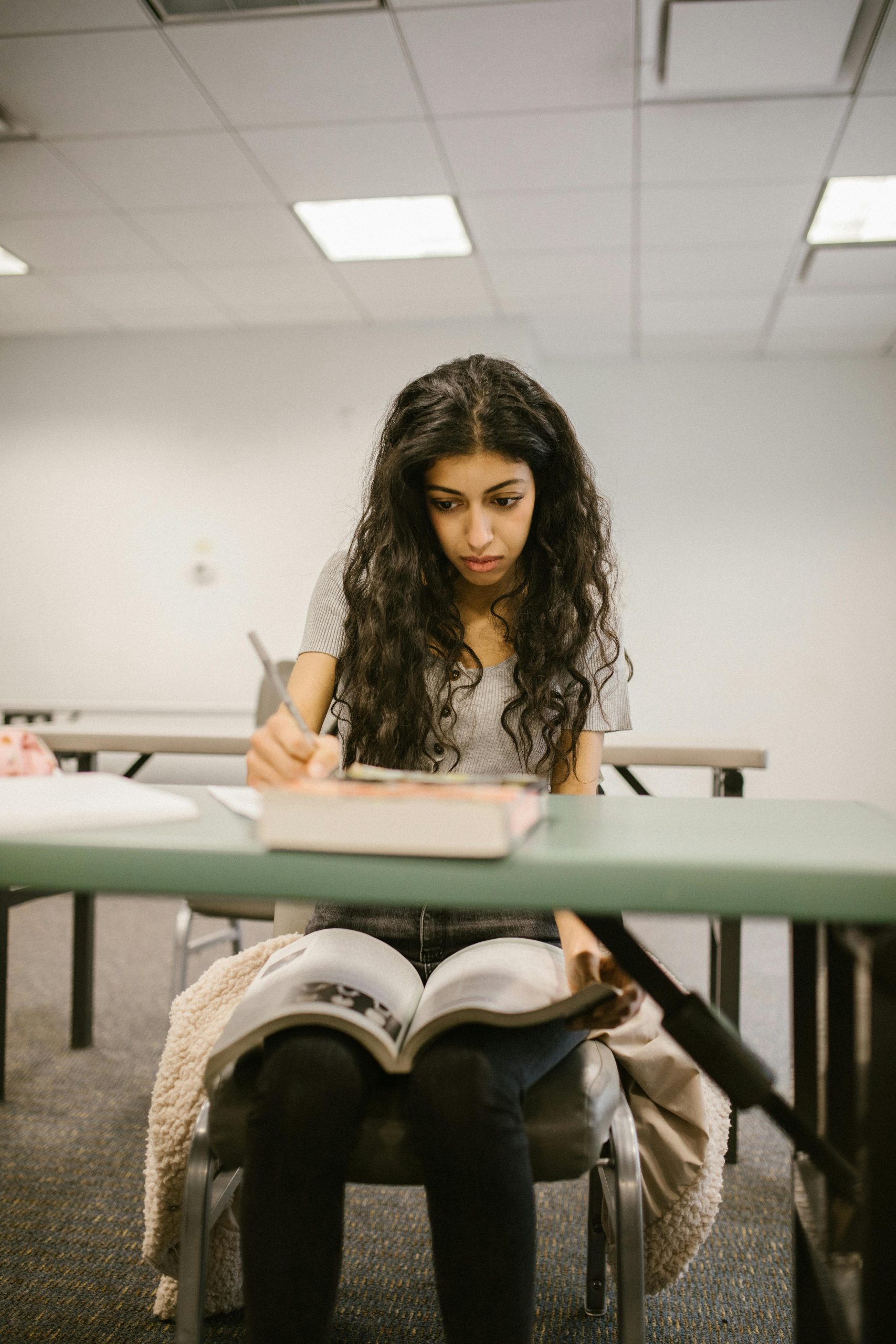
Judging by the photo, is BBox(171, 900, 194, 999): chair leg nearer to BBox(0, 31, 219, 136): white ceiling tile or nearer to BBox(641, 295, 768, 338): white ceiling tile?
BBox(0, 31, 219, 136): white ceiling tile

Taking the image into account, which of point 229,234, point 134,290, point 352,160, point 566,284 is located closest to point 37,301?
point 134,290

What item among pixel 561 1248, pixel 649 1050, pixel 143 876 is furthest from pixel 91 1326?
pixel 143 876

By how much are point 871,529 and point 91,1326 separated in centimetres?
438

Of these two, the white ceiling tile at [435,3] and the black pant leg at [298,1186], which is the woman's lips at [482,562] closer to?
the black pant leg at [298,1186]

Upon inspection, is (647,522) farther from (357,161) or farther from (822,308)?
(357,161)

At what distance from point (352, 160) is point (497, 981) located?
9.05 feet

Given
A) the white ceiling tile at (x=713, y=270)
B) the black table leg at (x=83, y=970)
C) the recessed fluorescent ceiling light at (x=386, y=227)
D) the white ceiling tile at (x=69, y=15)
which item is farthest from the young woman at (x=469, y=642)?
the white ceiling tile at (x=713, y=270)

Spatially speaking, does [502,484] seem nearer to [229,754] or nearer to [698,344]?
[229,754]

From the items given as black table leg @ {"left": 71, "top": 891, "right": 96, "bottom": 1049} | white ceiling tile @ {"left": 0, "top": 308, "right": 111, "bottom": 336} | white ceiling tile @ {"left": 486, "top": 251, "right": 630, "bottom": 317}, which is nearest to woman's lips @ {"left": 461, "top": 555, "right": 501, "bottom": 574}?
black table leg @ {"left": 71, "top": 891, "right": 96, "bottom": 1049}

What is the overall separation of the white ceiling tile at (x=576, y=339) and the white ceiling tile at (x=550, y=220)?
0.72m

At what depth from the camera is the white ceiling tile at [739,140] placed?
2.55 metres

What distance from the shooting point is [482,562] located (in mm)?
1131

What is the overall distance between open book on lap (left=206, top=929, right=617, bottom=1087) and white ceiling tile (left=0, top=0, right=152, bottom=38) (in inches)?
92.6

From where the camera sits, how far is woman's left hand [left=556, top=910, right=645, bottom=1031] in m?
0.79
